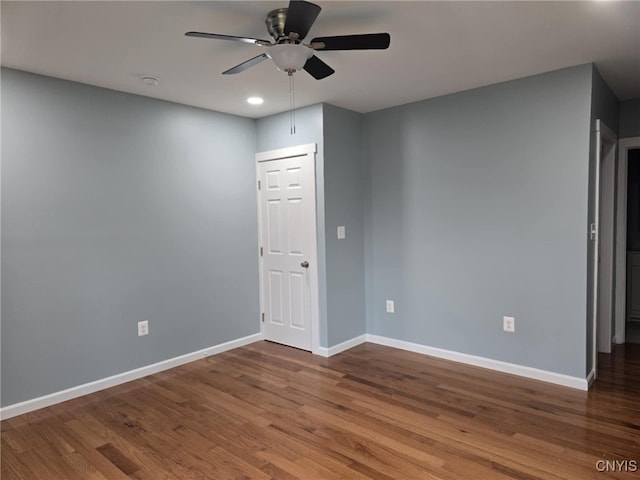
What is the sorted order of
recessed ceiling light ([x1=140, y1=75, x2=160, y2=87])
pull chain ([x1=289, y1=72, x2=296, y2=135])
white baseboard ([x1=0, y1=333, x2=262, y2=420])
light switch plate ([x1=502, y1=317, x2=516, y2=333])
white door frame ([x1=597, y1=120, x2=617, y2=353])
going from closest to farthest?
white baseboard ([x1=0, y1=333, x2=262, y2=420])
recessed ceiling light ([x1=140, y1=75, x2=160, y2=87])
light switch plate ([x1=502, y1=317, x2=516, y2=333])
pull chain ([x1=289, y1=72, x2=296, y2=135])
white door frame ([x1=597, y1=120, x2=617, y2=353])

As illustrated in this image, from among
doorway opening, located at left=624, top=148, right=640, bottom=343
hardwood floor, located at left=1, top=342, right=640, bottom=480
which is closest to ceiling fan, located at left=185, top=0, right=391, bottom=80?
hardwood floor, located at left=1, top=342, right=640, bottom=480

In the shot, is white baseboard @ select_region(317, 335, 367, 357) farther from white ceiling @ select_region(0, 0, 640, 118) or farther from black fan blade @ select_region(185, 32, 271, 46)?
black fan blade @ select_region(185, 32, 271, 46)

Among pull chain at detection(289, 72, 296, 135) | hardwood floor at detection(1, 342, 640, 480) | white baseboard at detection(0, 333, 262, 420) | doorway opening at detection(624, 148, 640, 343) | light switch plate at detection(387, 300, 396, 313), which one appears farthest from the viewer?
doorway opening at detection(624, 148, 640, 343)

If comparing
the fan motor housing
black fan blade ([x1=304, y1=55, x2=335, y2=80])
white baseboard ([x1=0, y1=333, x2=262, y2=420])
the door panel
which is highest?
the fan motor housing

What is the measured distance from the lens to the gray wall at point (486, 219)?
3100 millimetres

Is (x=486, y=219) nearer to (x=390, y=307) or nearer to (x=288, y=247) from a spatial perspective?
(x=390, y=307)

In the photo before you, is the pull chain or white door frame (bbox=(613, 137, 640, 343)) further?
white door frame (bbox=(613, 137, 640, 343))

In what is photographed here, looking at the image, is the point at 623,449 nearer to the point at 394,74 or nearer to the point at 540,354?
the point at 540,354

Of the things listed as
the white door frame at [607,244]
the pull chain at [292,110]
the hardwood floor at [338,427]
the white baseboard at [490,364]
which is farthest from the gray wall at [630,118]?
the pull chain at [292,110]

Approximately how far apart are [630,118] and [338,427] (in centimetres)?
391

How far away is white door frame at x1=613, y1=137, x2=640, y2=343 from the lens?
3938 mm

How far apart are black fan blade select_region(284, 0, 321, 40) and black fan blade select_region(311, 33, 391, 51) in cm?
12

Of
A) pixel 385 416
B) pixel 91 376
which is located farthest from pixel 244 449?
pixel 91 376

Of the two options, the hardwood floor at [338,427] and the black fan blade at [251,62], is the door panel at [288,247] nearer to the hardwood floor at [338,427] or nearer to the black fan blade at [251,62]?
the hardwood floor at [338,427]
